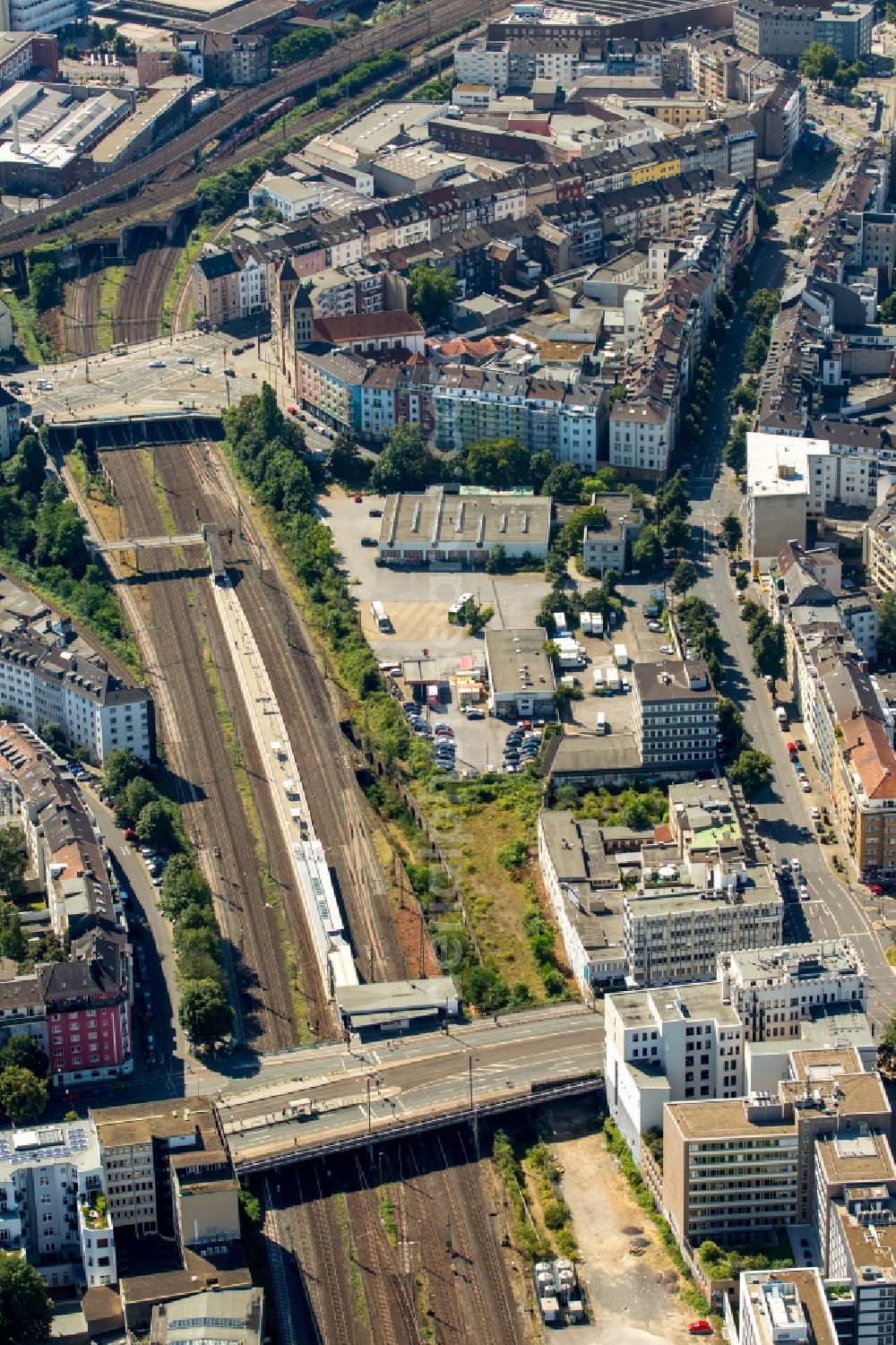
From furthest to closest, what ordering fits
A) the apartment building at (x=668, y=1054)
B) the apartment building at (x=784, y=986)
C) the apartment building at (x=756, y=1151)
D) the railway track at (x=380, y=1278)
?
the apartment building at (x=784, y=986) < the apartment building at (x=668, y=1054) < the apartment building at (x=756, y=1151) < the railway track at (x=380, y=1278)

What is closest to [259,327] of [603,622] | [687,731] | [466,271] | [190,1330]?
[466,271]

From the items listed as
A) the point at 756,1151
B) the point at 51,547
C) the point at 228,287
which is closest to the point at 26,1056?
the point at 756,1151

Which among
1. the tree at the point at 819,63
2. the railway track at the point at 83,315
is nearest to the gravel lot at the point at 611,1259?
the railway track at the point at 83,315

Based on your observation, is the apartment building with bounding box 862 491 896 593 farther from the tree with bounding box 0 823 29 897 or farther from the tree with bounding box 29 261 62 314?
the tree with bounding box 29 261 62 314

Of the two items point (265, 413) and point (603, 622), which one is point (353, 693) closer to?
point (603, 622)

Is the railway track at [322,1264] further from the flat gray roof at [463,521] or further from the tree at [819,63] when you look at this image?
the tree at [819,63]

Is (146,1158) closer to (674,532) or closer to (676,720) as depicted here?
(676,720)

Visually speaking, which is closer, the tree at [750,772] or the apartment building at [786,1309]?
the apartment building at [786,1309]
